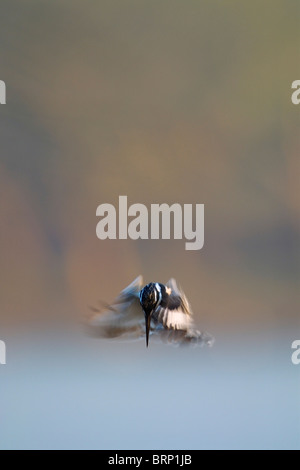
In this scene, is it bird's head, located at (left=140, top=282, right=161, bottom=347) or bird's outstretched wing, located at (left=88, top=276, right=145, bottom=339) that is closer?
bird's head, located at (left=140, top=282, right=161, bottom=347)

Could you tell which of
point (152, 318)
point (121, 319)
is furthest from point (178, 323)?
point (121, 319)

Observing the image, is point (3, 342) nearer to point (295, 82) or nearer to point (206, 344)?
point (206, 344)

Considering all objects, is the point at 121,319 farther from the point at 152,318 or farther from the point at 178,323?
the point at 178,323

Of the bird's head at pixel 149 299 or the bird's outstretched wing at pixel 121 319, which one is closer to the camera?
the bird's head at pixel 149 299

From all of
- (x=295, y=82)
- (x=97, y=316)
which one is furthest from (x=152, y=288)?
(x=295, y=82)
